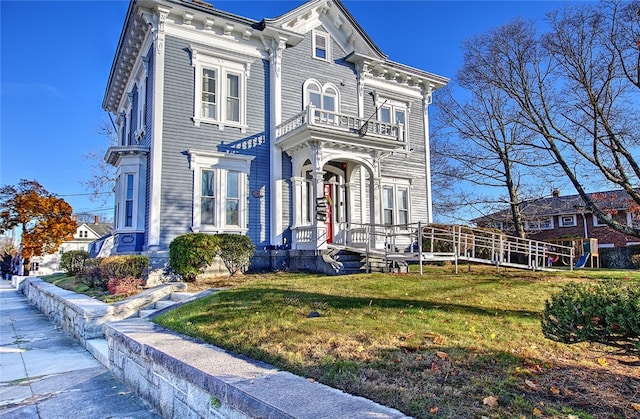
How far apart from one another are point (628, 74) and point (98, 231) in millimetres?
63486

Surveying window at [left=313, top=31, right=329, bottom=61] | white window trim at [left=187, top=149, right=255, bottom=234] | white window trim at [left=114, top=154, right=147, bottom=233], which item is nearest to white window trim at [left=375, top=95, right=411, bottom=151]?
window at [left=313, top=31, right=329, bottom=61]

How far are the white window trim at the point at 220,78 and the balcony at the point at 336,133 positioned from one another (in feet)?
5.05

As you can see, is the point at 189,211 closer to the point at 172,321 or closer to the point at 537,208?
the point at 172,321

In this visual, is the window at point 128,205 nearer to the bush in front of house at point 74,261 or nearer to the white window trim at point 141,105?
the white window trim at point 141,105

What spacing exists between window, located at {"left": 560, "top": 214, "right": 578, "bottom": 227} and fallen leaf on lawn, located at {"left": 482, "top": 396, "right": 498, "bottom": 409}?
1575 inches

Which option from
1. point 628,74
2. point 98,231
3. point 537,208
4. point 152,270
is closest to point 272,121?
point 152,270

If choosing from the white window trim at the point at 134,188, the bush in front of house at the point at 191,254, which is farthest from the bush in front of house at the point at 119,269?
the white window trim at the point at 134,188

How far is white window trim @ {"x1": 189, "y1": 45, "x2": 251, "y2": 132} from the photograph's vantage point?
13.9 m

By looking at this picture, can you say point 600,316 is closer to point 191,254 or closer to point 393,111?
point 191,254

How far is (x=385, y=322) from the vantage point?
5.68m

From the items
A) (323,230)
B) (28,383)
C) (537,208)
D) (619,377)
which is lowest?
(28,383)

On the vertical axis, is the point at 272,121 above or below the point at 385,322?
above

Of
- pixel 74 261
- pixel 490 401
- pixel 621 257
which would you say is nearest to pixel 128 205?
pixel 74 261

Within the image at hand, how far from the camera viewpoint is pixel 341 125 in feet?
47.2
